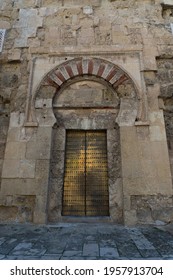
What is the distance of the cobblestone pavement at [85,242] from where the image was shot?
2.22m

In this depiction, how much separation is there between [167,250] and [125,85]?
3559 millimetres

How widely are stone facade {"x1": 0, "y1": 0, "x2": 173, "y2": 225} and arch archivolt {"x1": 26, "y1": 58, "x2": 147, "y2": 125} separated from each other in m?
0.03

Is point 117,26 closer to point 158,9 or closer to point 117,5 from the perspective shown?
point 117,5

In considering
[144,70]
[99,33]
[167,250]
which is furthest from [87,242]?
[99,33]

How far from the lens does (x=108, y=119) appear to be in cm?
450

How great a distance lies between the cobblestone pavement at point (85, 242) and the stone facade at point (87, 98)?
391 millimetres

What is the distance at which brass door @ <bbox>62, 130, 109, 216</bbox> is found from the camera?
389 cm

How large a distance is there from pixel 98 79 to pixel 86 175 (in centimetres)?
246

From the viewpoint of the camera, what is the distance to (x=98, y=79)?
478 centimetres

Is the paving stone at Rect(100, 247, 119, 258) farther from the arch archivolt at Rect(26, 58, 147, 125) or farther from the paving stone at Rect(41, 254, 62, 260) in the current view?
the arch archivolt at Rect(26, 58, 147, 125)

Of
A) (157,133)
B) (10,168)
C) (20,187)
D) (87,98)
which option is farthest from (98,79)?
(20,187)

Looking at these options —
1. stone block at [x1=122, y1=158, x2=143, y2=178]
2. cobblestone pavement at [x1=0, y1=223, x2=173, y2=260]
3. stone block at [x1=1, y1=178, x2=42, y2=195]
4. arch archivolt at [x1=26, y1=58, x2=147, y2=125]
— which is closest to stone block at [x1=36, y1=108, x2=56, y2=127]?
arch archivolt at [x1=26, y1=58, x2=147, y2=125]

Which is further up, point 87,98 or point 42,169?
point 87,98

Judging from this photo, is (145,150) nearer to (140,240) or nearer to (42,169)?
(140,240)
